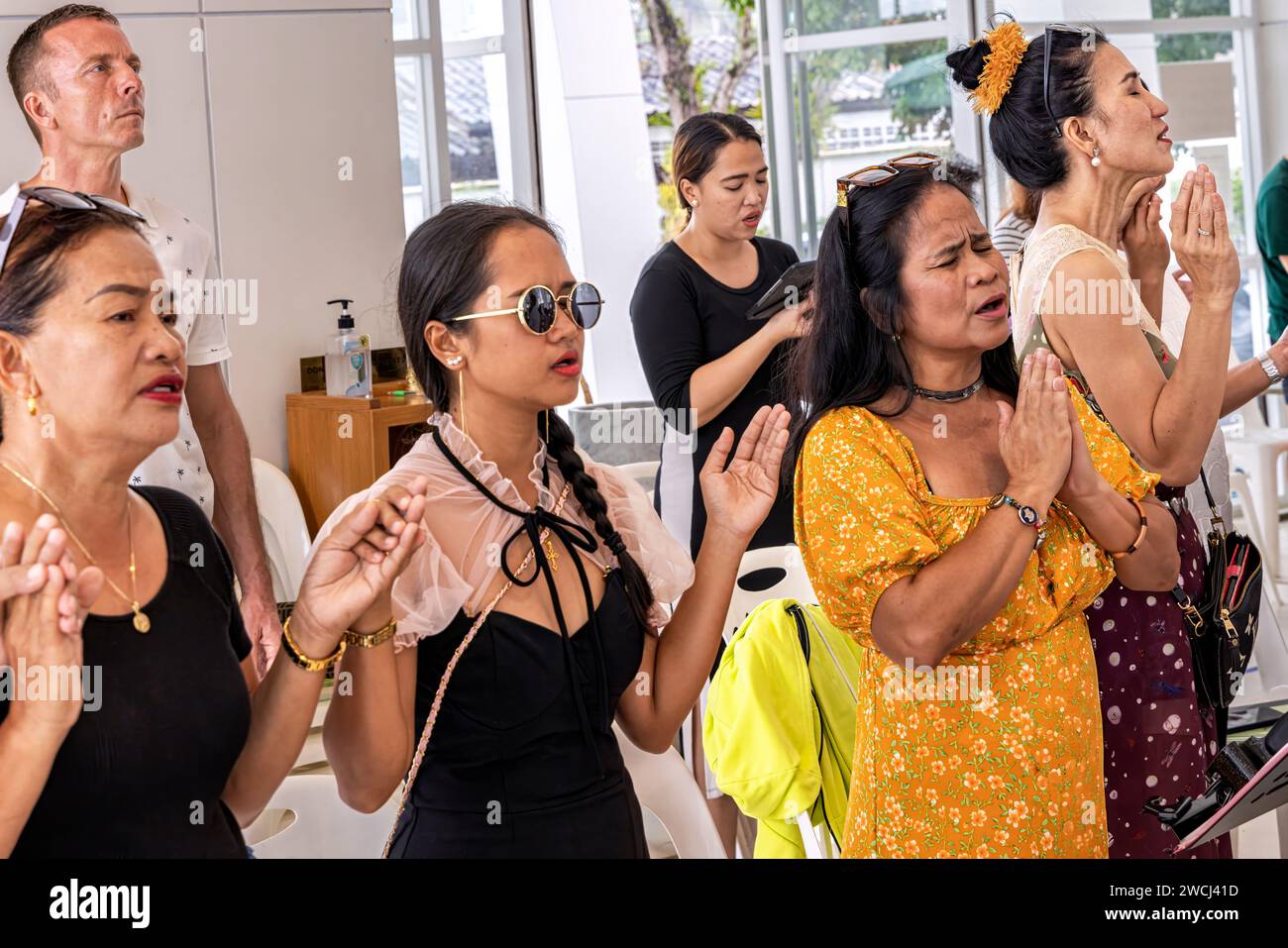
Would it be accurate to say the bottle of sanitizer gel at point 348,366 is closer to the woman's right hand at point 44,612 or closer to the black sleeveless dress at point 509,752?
the black sleeveless dress at point 509,752

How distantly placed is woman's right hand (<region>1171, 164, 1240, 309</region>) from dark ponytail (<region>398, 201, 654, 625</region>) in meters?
0.78

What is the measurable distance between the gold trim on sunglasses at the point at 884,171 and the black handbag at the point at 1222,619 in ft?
1.88

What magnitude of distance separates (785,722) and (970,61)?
911 millimetres

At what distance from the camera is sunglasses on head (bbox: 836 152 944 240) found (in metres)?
1.48

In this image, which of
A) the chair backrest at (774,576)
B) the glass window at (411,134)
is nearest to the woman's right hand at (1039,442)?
the chair backrest at (774,576)

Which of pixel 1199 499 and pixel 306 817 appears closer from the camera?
pixel 306 817

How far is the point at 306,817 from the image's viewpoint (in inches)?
61.9

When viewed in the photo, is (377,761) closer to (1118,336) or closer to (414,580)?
(414,580)

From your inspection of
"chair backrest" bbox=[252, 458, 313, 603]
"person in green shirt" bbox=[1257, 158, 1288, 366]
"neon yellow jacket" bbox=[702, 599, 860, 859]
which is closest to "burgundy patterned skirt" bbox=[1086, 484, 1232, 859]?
"neon yellow jacket" bbox=[702, 599, 860, 859]

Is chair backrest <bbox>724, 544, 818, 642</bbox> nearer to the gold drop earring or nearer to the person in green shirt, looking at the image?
the gold drop earring

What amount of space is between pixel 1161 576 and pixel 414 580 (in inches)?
32.7

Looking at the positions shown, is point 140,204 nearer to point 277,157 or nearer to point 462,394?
point 462,394
